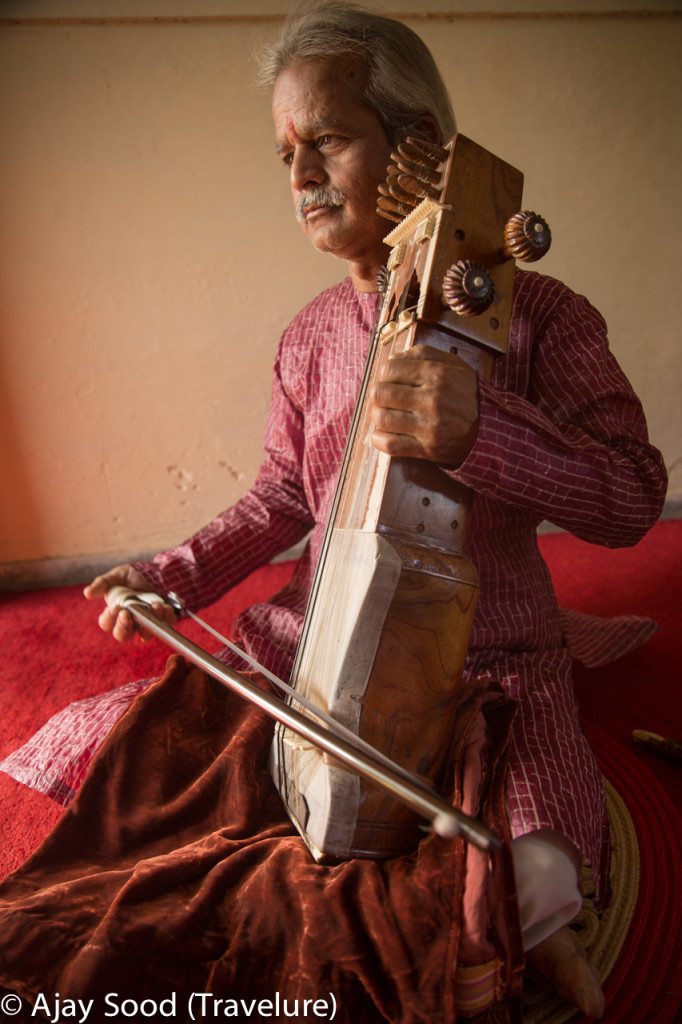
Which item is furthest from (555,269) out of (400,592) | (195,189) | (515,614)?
(400,592)

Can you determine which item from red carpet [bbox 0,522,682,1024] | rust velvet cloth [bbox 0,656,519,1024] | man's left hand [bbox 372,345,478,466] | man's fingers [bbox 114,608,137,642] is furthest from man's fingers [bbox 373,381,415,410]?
red carpet [bbox 0,522,682,1024]

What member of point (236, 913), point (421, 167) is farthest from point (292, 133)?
point (236, 913)

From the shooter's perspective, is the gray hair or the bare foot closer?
the bare foot

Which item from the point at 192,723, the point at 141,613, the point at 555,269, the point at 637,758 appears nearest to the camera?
the point at 141,613

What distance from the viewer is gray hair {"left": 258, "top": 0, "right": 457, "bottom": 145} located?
40.8 inches

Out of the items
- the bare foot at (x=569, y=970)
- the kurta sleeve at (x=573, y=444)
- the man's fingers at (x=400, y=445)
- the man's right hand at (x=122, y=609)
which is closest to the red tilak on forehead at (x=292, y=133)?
the kurta sleeve at (x=573, y=444)

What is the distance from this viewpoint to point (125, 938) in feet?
2.42

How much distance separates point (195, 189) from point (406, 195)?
175cm

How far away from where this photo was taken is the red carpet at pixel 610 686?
0.92 meters

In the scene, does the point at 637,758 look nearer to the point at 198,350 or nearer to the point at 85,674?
the point at 85,674

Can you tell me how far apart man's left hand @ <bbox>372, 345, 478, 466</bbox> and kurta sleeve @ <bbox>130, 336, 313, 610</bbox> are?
65 cm

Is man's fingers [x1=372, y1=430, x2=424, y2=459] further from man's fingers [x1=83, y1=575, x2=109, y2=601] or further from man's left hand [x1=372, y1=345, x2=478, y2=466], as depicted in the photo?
man's fingers [x1=83, y1=575, x2=109, y2=601]

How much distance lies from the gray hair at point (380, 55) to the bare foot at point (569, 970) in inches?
47.3

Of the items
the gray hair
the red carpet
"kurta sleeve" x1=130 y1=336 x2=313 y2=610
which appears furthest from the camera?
"kurta sleeve" x1=130 y1=336 x2=313 y2=610
